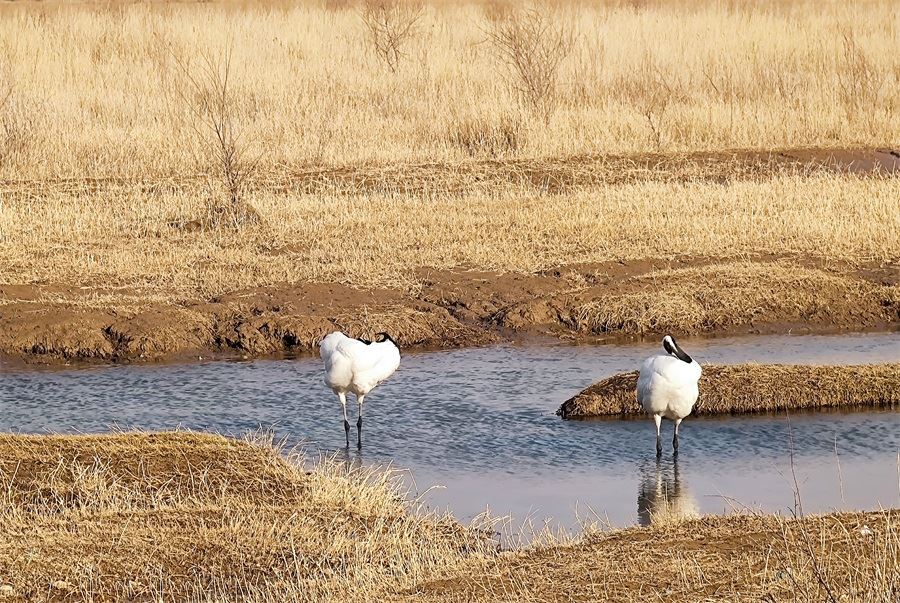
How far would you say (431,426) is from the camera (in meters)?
9.91

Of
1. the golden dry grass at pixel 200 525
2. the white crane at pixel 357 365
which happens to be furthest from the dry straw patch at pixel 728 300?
the golden dry grass at pixel 200 525

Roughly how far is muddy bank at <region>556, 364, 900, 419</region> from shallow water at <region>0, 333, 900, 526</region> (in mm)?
144

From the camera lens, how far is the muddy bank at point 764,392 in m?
10.1

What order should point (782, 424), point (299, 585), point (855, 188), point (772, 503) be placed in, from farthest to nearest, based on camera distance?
point (855, 188) → point (782, 424) → point (772, 503) → point (299, 585)

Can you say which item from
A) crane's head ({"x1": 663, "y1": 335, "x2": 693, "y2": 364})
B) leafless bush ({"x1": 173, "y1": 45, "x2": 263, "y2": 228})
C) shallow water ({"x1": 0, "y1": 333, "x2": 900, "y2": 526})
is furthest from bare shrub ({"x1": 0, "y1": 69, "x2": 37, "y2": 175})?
crane's head ({"x1": 663, "y1": 335, "x2": 693, "y2": 364})

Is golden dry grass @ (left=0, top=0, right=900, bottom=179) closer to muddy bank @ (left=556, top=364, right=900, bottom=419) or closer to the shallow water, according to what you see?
the shallow water

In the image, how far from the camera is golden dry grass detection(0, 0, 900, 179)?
1919 centimetres

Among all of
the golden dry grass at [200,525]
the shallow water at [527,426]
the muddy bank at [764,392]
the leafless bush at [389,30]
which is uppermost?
the leafless bush at [389,30]

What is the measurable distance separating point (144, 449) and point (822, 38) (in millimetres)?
19673

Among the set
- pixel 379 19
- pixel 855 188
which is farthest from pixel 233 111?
pixel 855 188

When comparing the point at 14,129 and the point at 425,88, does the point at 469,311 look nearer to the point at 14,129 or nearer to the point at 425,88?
the point at 14,129

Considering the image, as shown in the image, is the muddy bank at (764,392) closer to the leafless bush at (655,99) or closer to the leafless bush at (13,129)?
the leafless bush at (655,99)

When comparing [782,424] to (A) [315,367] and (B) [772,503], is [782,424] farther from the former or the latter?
(A) [315,367]

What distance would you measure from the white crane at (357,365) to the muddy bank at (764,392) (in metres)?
1.40
